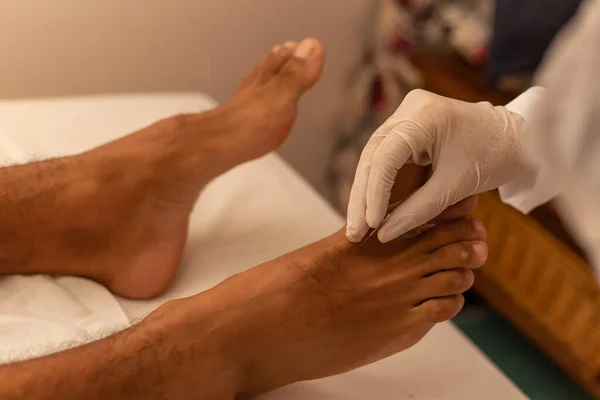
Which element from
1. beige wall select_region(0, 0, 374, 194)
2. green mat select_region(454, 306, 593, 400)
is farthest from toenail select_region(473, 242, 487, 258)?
beige wall select_region(0, 0, 374, 194)

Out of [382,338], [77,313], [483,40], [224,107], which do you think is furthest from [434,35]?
[77,313]

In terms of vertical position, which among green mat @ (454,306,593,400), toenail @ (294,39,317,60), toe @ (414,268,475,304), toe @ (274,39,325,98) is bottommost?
green mat @ (454,306,593,400)

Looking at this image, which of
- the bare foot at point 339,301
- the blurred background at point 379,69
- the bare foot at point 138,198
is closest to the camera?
the bare foot at point 339,301

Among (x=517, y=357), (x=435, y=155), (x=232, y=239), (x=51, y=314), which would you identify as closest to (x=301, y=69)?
(x=232, y=239)

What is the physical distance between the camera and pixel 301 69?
0.99m

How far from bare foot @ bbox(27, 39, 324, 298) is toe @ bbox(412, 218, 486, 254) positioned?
0.97 feet

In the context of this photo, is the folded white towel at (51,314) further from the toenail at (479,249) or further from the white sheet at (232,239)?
the toenail at (479,249)

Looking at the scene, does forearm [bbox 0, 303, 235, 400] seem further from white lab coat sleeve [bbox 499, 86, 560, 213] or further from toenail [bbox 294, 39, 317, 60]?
toenail [bbox 294, 39, 317, 60]

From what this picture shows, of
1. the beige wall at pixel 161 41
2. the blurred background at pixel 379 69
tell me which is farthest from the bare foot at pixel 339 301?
the beige wall at pixel 161 41

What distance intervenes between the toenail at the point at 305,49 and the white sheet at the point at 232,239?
0.63ft

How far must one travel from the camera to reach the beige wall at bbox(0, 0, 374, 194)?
1.30 meters

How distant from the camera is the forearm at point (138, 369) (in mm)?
554

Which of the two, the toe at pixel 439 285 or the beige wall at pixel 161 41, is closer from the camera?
the toe at pixel 439 285

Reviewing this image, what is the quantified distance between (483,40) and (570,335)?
0.59 meters
